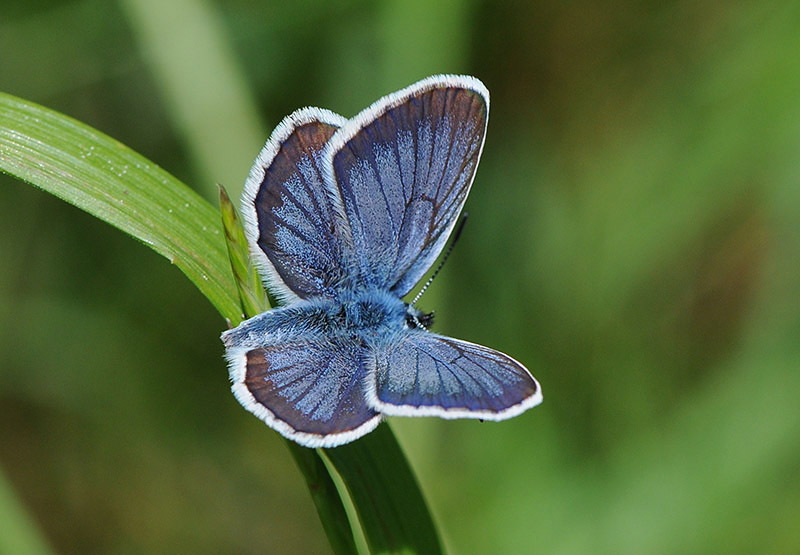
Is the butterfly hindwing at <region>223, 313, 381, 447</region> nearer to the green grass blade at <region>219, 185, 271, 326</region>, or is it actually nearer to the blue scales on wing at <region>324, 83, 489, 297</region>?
the green grass blade at <region>219, 185, 271, 326</region>

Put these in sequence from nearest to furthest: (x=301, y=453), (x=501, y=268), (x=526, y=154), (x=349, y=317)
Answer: (x=301, y=453) → (x=349, y=317) → (x=501, y=268) → (x=526, y=154)

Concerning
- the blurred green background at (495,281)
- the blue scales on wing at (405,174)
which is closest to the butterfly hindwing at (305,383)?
the blue scales on wing at (405,174)

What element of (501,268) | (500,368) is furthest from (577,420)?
(500,368)

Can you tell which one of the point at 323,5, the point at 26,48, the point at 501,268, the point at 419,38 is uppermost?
the point at 26,48

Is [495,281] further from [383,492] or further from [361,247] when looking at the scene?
[383,492]

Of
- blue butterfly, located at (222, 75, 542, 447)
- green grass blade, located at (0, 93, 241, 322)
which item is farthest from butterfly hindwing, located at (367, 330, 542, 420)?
green grass blade, located at (0, 93, 241, 322)

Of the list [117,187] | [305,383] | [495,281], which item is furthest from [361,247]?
[495,281]

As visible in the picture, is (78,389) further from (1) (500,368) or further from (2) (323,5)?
(1) (500,368)
